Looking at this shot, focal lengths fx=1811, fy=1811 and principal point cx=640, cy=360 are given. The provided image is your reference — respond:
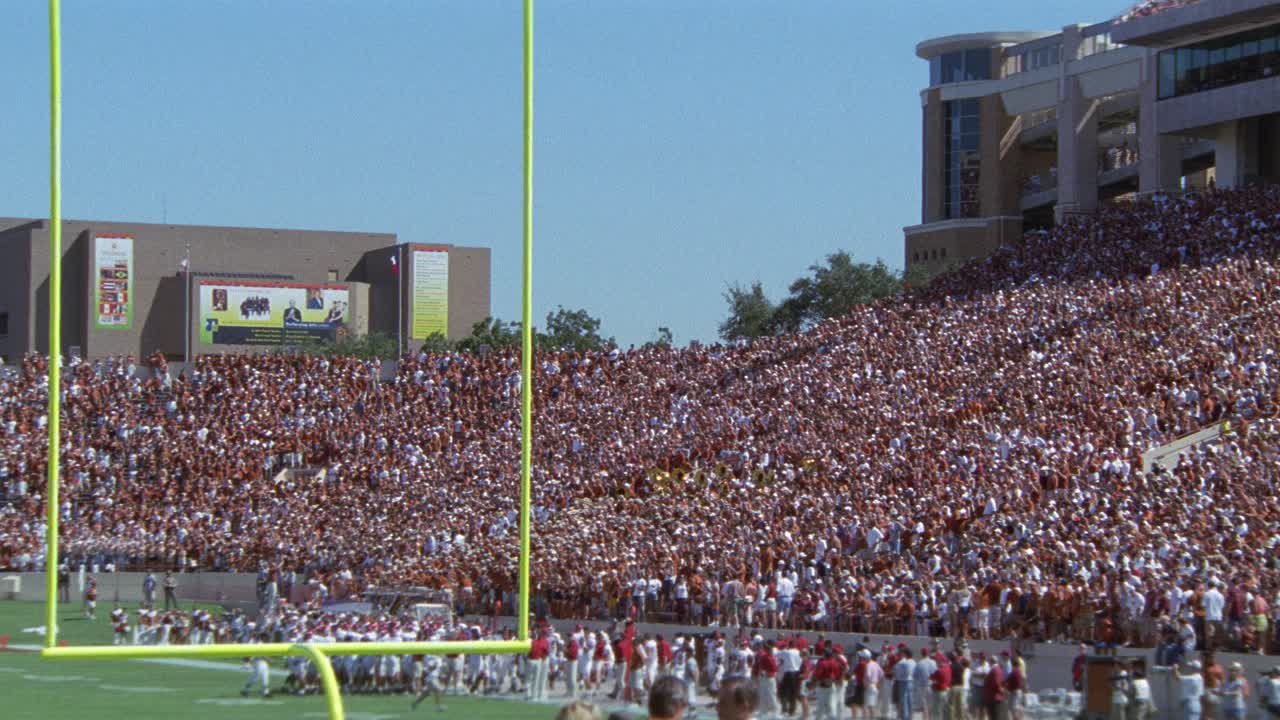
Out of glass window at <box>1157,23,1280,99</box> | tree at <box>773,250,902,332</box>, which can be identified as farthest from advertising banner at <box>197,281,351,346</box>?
glass window at <box>1157,23,1280,99</box>

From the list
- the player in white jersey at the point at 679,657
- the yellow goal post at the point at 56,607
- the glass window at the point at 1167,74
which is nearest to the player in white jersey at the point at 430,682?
the player in white jersey at the point at 679,657

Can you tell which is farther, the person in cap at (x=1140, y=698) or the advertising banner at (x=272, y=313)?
the advertising banner at (x=272, y=313)

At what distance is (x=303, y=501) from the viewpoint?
3238 centimetres

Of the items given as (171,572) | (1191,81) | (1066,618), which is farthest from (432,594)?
(1191,81)

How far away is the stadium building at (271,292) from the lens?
69.2 meters

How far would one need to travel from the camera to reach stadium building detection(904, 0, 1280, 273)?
36.7m

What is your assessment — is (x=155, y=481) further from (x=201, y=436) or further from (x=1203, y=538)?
(x=1203, y=538)

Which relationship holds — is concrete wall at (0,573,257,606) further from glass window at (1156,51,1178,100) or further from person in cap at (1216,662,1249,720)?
glass window at (1156,51,1178,100)

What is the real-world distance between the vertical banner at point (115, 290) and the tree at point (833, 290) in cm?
2110

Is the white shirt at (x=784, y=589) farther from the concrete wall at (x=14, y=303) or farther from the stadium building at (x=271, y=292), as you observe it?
the stadium building at (x=271, y=292)

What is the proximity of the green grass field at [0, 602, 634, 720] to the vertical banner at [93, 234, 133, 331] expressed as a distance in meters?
31.7

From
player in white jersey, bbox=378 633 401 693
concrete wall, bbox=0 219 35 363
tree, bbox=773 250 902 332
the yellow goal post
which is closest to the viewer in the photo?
the yellow goal post

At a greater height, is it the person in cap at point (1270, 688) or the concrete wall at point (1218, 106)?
the concrete wall at point (1218, 106)

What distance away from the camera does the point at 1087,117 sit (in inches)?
1901
